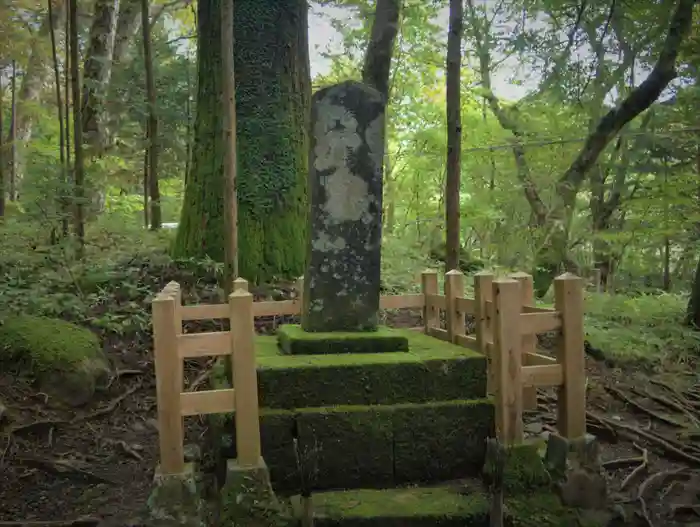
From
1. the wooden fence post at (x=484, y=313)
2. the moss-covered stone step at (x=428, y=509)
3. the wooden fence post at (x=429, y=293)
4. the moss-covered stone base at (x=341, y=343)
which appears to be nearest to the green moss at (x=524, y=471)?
the moss-covered stone step at (x=428, y=509)

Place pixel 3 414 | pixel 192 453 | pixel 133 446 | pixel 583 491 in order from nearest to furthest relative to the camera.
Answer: pixel 583 491, pixel 192 453, pixel 3 414, pixel 133 446

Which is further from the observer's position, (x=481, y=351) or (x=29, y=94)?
(x=29, y=94)

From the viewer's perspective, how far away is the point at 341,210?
4719mm

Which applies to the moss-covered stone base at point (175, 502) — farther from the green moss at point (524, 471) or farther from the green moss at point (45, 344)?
the green moss at point (45, 344)

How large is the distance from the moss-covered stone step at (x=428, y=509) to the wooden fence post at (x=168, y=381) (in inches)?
31.9

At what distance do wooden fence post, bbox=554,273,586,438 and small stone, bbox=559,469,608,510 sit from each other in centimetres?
26

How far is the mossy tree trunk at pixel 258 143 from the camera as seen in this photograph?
7.57 meters

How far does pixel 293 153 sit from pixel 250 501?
17.9 ft

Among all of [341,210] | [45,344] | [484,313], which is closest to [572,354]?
[484,313]

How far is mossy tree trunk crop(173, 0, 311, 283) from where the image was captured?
7.57m

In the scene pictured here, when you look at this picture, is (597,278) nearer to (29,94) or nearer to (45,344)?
(45,344)

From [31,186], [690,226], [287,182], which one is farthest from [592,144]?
[31,186]

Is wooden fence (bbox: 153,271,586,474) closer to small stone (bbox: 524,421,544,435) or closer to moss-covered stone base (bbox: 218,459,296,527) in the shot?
moss-covered stone base (bbox: 218,459,296,527)

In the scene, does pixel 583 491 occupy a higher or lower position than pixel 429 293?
lower
